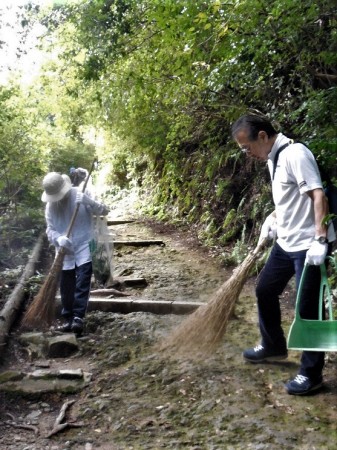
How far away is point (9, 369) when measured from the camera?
4387 millimetres

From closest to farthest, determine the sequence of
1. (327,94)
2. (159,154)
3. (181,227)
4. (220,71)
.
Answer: (327,94) < (220,71) < (181,227) < (159,154)

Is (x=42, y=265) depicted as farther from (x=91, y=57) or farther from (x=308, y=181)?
(x=308, y=181)

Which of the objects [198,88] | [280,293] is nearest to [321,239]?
[280,293]

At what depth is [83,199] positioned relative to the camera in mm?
5133

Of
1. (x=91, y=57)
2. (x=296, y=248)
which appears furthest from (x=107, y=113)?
(x=296, y=248)

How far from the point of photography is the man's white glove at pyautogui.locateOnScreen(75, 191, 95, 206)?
5.11 metres

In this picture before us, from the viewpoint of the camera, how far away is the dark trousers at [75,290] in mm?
5094

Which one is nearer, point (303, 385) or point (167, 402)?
point (303, 385)

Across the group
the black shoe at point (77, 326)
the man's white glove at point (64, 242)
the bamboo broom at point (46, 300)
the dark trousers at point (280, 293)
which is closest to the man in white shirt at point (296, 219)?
the dark trousers at point (280, 293)

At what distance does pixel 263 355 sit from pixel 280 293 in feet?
1.96

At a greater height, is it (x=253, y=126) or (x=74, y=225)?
(x=253, y=126)

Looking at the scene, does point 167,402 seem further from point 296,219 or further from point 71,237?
point 71,237

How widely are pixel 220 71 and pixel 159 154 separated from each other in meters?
7.91

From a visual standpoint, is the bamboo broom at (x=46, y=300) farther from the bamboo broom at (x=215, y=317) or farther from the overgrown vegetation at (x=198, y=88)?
the overgrown vegetation at (x=198, y=88)
